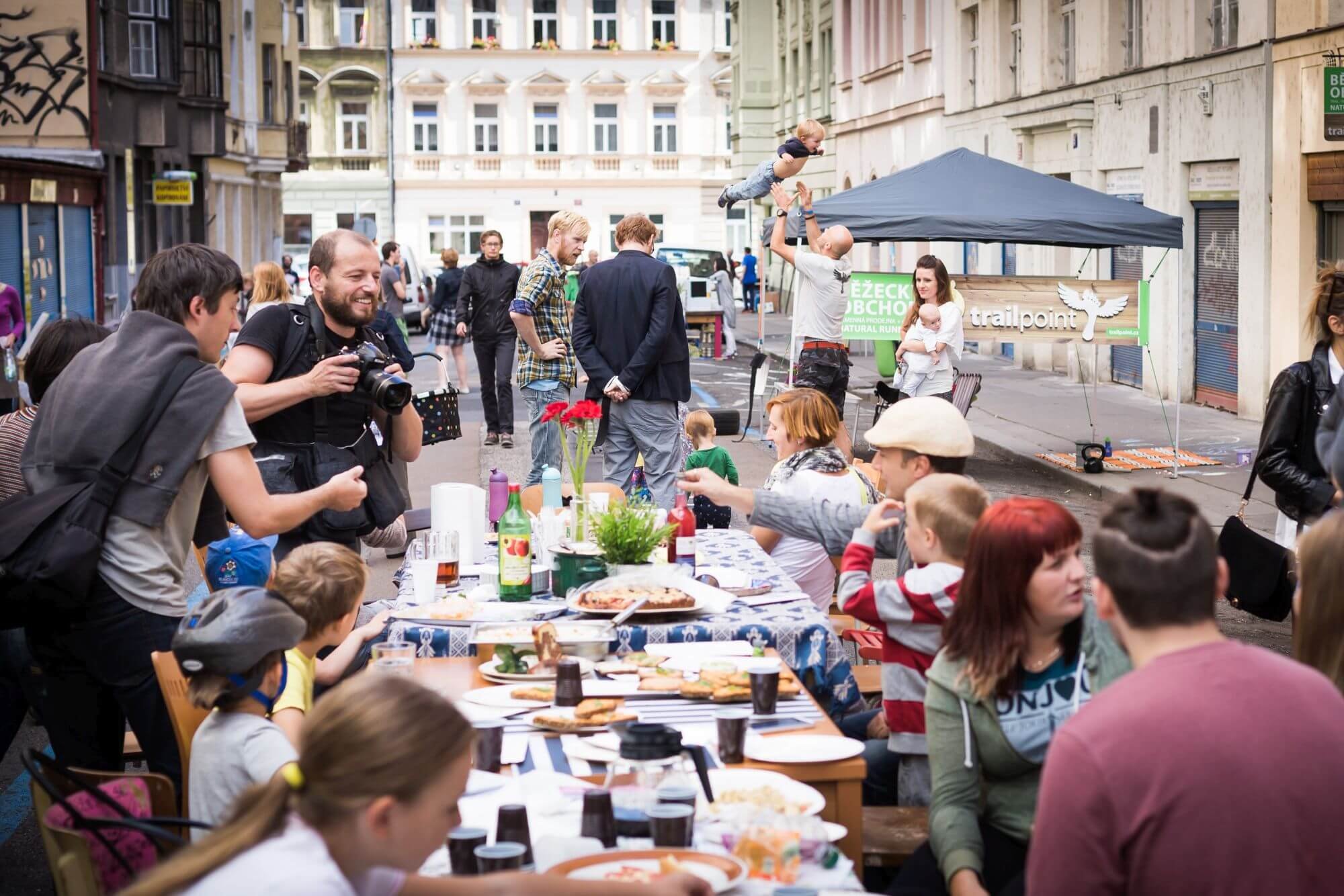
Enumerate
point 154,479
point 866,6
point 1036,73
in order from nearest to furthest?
point 154,479
point 1036,73
point 866,6

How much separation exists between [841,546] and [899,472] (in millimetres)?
781

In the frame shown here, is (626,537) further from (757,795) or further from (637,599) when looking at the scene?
(757,795)

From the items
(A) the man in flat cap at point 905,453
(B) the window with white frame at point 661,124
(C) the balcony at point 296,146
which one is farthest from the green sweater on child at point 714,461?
(B) the window with white frame at point 661,124

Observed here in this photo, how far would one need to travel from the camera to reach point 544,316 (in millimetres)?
13336

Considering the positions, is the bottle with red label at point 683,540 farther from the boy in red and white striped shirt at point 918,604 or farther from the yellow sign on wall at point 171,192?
the yellow sign on wall at point 171,192

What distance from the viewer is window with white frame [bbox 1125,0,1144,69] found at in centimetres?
2308

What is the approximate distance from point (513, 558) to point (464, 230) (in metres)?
62.7

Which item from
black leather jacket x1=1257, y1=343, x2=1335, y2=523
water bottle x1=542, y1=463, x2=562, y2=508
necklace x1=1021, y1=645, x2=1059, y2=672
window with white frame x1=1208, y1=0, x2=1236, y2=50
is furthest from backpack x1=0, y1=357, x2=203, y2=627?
window with white frame x1=1208, y1=0, x2=1236, y2=50

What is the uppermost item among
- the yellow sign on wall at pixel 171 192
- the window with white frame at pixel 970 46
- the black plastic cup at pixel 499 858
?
the window with white frame at pixel 970 46

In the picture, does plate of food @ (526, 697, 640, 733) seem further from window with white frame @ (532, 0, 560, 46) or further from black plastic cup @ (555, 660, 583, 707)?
window with white frame @ (532, 0, 560, 46)

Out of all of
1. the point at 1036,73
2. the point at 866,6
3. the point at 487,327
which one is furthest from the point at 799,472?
the point at 866,6

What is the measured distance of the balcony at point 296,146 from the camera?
4831cm

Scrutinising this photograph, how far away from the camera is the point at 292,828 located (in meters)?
2.71

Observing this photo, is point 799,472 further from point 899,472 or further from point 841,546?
point 899,472
